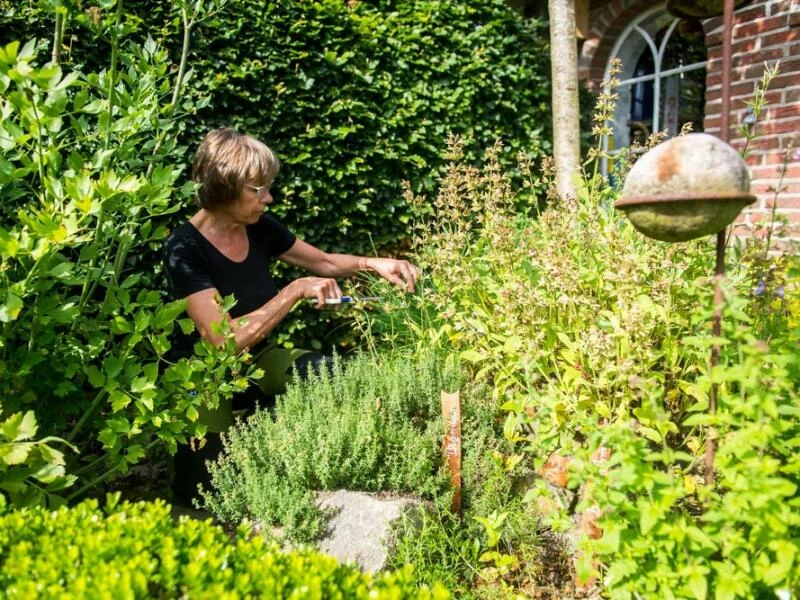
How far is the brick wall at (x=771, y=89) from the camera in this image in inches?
167

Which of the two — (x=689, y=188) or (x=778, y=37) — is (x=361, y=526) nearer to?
(x=689, y=188)

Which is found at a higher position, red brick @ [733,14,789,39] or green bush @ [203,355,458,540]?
red brick @ [733,14,789,39]

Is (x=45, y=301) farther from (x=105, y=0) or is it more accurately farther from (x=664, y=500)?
(x=664, y=500)

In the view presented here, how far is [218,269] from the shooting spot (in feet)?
10.0

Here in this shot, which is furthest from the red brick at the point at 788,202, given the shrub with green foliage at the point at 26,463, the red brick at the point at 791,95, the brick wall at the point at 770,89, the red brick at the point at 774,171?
the shrub with green foliage at the point at 26,463

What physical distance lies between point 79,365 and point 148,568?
1033 mm

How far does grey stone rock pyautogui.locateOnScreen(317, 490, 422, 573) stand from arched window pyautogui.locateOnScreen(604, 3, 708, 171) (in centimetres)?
522

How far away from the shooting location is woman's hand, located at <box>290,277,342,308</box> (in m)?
2.71

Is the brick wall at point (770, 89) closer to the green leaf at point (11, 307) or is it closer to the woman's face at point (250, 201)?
the woman's face at point (250, 201)

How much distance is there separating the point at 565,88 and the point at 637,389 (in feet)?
9.36

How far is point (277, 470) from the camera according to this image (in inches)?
93.0

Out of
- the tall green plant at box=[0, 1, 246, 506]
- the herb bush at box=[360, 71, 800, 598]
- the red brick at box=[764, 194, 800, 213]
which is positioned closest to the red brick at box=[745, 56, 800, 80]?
the red brick at box=[764, 194, 800, 213]

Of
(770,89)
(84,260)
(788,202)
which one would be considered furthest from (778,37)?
(84,260)

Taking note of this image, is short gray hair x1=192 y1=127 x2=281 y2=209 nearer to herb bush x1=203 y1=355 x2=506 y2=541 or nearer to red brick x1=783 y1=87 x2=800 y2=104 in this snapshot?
herb bush x1=203 y1=355 x2=506 y2=541
